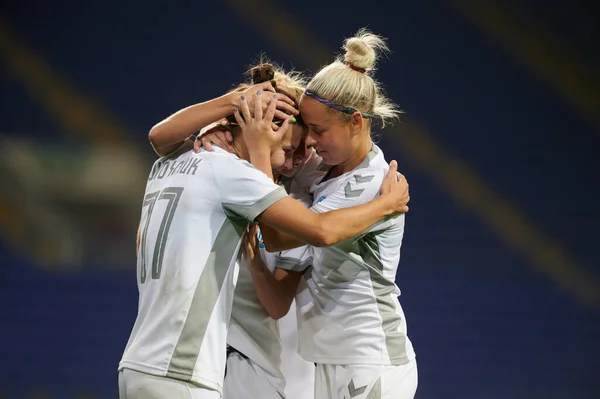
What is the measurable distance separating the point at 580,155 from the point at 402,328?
2879 mm

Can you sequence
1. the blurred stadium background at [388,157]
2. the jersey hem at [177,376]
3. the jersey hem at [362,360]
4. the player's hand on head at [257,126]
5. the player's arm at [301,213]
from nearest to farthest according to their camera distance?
the jersey hem at [177,376]
the player's arm at [301,213]
the player's hand on head at [257,126]
the jersey hem at [362,360]
the blurred stadium background at [388,157]

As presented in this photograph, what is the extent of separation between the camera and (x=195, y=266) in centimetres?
203

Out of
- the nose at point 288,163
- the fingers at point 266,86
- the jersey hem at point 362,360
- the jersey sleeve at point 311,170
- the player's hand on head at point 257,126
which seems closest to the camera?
the player's hand on head at point 257,126

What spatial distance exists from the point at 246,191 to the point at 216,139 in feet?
0.86

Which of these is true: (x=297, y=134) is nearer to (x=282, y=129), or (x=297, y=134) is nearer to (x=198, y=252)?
(x=282, y=129)

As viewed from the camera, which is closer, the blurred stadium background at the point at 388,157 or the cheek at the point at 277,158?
the cheek at the point at 277,158

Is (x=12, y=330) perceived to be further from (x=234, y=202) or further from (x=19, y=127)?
(x=234, y=202)

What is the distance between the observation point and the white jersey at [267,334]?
248cm

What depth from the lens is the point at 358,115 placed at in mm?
2500

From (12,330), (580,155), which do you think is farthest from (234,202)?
(580,155)

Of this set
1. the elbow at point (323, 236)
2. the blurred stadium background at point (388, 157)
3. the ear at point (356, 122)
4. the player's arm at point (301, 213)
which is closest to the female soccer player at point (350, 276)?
the ear at point (356, 122)

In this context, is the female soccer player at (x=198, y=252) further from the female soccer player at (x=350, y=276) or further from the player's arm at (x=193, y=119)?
the female soccer player at (x=350, y=276)

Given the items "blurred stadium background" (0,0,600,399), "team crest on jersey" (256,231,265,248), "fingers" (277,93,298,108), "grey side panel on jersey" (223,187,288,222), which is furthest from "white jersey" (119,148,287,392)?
"blurred stadium background" (0,0,600,399)

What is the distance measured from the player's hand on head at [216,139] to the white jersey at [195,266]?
9 cm
